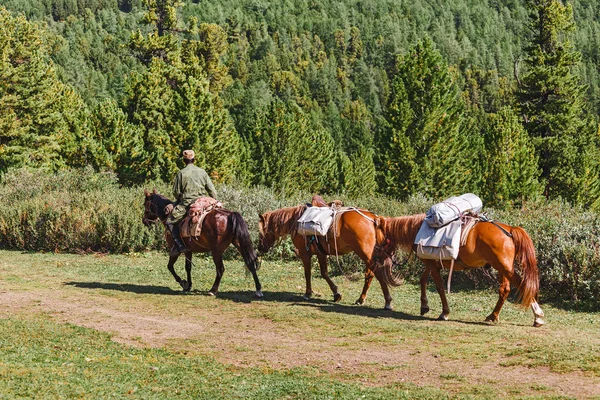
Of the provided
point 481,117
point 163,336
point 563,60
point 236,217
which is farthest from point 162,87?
point 481,117

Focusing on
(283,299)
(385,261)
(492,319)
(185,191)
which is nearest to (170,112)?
(185,191)

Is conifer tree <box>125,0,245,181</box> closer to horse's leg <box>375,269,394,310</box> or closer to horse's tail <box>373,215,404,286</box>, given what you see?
horse's tail <box>373,215,404,286</box>

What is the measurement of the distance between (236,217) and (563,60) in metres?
47.2

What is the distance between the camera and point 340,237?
13289 mm

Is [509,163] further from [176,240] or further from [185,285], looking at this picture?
[176,240]

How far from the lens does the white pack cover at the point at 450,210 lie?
460 inches

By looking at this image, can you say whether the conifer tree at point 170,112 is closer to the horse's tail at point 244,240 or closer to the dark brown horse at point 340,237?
the dark brown horse at point 340,237

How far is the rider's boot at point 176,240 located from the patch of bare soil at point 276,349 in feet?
5.71

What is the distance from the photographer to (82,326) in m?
10.9

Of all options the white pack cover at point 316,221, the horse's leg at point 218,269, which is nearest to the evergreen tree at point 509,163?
the white pack cover at point 316,221

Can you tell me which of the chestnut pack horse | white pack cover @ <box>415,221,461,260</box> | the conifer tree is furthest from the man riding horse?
the conifer tree

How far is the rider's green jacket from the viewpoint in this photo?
13930 millimetres

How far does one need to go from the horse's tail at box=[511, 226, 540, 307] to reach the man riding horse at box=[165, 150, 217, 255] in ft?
20.6

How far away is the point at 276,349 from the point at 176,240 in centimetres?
512
